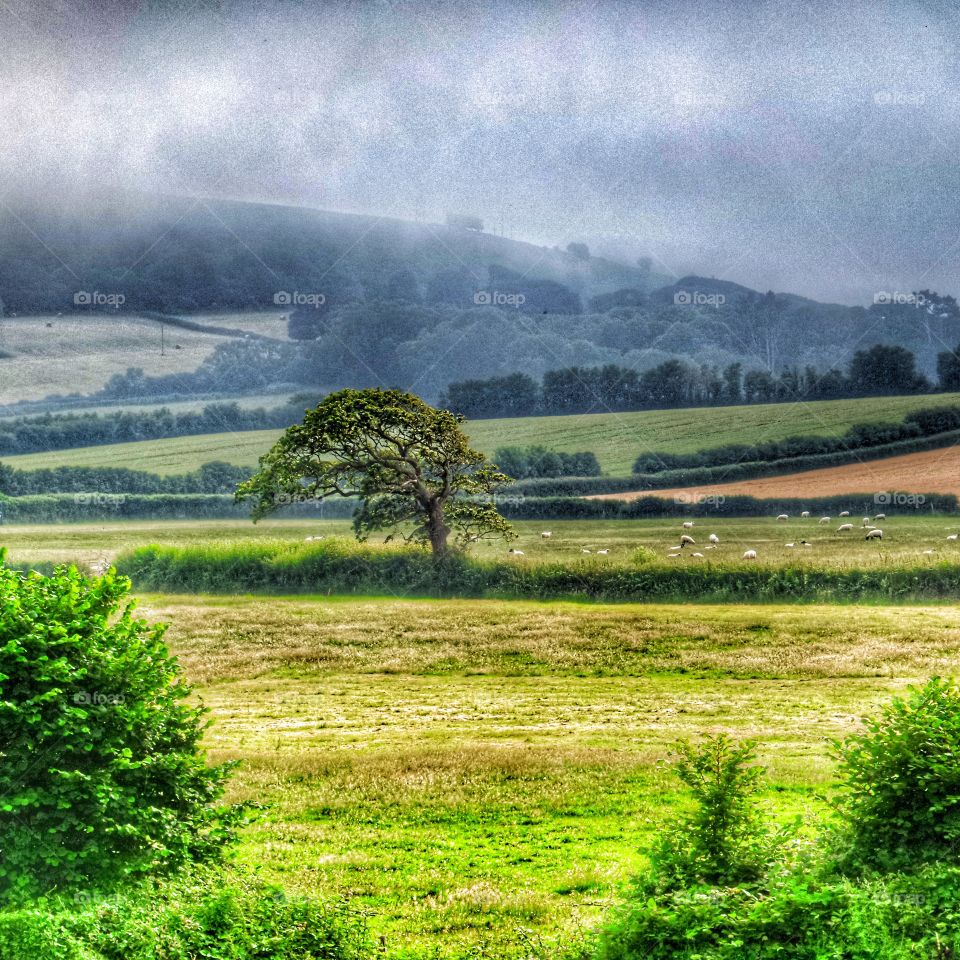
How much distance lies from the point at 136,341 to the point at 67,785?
3722 centimetres

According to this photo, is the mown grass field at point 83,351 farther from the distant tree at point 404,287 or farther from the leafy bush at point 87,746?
the leafy bush at point 87,746

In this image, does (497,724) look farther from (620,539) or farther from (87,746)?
(620,539)

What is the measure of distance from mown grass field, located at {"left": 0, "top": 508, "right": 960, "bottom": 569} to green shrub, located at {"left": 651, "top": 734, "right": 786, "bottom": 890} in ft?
47.5

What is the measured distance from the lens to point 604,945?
4789 millimetres

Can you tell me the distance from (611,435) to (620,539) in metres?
8.27

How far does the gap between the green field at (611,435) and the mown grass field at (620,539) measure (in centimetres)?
425

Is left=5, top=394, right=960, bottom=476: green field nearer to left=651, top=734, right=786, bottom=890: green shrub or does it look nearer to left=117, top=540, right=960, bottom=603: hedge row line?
left=117, top=540, right=960, bottom=603: hedge row line

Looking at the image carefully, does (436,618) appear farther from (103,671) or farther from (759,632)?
(103,671)

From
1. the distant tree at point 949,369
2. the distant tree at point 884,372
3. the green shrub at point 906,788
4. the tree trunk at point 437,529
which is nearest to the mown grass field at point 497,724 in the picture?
the green shrub at point 906,788

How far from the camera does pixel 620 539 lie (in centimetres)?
2498

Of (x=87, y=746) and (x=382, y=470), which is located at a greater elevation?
(x=382, y=470)

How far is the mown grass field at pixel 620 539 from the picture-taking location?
65.8 feet

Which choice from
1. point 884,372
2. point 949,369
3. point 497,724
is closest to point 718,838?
point 497,724

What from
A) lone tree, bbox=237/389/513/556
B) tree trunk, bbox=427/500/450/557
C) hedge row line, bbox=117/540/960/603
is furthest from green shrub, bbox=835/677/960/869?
lone tree, bbox=237/389/513/556
